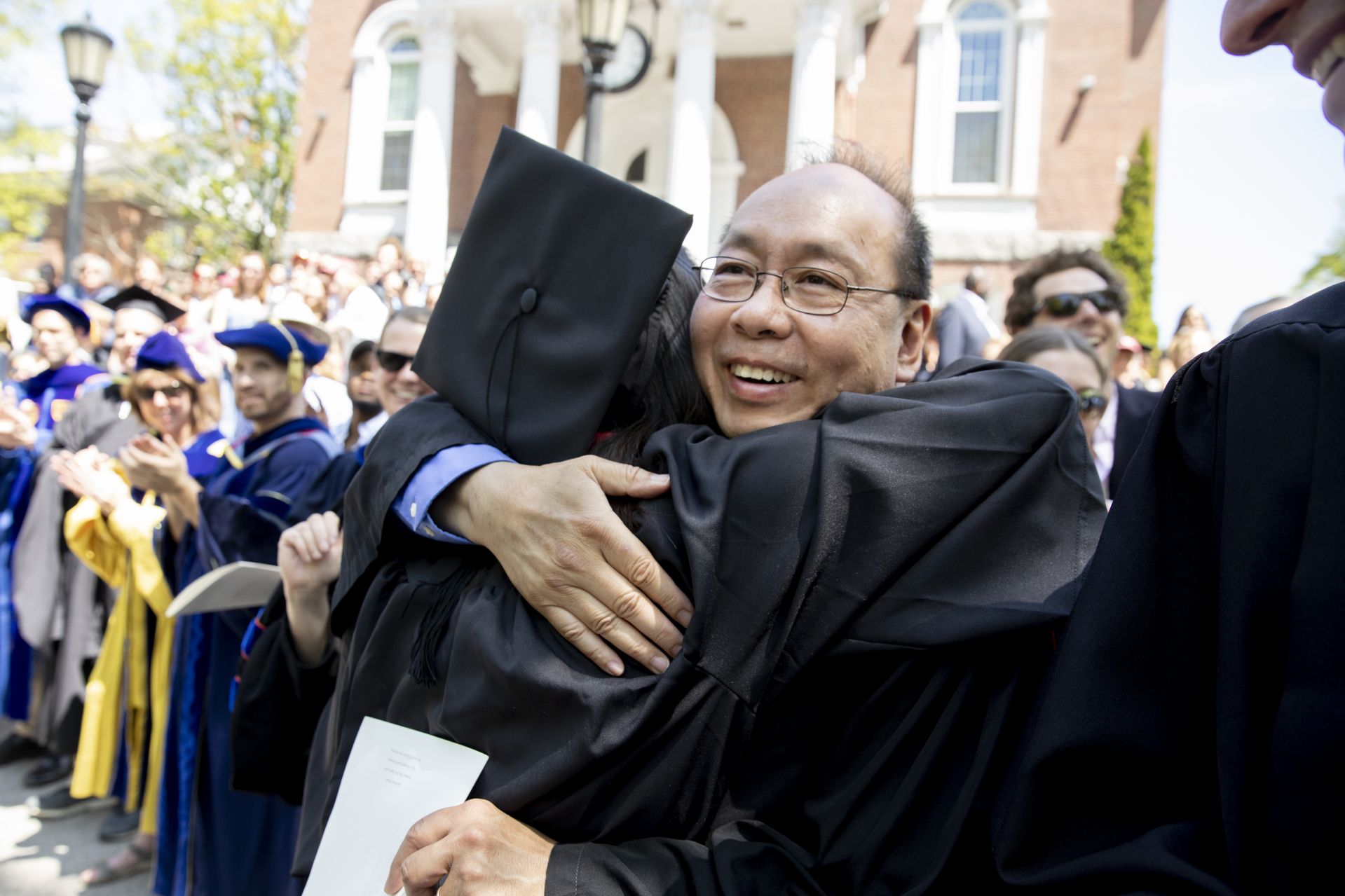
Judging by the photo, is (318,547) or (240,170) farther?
(240,170)

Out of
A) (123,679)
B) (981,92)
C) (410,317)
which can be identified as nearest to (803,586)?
(410,317)

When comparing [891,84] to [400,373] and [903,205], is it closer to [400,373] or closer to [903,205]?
[400,373]

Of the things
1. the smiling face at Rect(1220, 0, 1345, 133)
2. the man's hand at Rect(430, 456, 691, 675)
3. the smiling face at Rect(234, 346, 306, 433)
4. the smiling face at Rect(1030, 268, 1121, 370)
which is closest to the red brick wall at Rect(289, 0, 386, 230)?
the smiling face at Rect(234, 346, 306, 433)

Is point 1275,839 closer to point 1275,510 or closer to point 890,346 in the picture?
point 1275,510

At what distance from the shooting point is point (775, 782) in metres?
1.43

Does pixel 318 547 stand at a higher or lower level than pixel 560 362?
lower

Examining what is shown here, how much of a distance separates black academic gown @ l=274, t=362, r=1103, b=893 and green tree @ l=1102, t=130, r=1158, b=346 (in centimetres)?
1482

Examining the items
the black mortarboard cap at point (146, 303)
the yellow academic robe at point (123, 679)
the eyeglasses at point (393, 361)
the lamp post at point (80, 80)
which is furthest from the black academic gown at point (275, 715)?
the lamp post at point (80, 80)

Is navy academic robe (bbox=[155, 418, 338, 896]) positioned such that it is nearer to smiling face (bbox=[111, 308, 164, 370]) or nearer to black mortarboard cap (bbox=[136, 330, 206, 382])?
black mortarboard cap (bbox=[136, 330, 206, 382])

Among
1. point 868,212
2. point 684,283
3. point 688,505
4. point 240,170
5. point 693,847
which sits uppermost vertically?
point 240,170

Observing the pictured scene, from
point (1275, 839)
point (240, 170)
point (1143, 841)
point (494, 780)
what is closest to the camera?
point (1275, 839)

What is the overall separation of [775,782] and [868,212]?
109 centimetres

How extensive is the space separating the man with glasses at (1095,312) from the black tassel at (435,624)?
8.60 ft

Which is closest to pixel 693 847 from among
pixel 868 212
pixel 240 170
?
pixel 868 212
